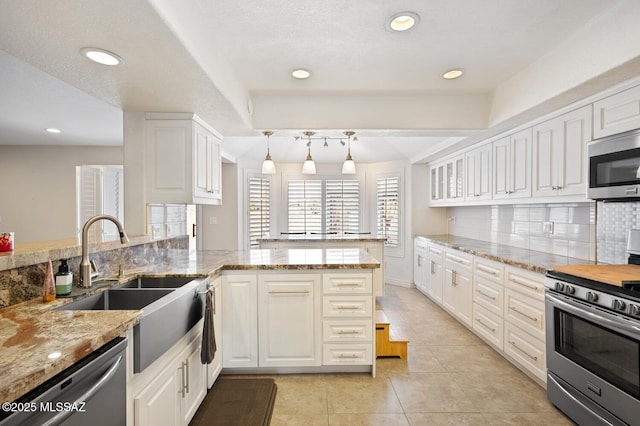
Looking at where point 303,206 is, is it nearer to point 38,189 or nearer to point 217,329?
point 217,329

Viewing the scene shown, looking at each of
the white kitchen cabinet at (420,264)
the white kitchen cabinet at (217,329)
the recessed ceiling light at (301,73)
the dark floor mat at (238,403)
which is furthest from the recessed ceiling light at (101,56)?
the white kitchen cabinet at (420,264)

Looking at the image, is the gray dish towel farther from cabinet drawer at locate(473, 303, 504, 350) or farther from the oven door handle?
cabinet drawer at locate(473, 303, 504, 350)

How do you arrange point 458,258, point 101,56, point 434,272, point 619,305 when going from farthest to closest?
1. point 434,272
2. point 458,258
3. point 101,56
4. point 619,305

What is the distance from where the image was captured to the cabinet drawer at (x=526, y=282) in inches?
92.0

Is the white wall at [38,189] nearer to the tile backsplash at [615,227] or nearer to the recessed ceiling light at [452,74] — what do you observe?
the recessed ceiling light at [452,74]

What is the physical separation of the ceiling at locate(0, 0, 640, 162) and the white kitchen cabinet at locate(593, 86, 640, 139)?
296 mm

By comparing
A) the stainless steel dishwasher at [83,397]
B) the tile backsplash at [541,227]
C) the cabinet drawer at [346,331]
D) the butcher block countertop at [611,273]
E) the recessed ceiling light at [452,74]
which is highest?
the recessed ceiling light at [452,74]

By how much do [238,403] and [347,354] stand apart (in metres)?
0.87

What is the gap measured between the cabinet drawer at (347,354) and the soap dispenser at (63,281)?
1753 mm

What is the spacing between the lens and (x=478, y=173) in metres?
3.82

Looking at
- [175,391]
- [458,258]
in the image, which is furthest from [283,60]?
→ [458,258]

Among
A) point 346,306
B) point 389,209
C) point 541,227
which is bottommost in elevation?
point 346,306

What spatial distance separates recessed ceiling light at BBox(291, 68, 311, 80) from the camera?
259 cm

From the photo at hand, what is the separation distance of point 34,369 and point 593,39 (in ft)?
10.1
